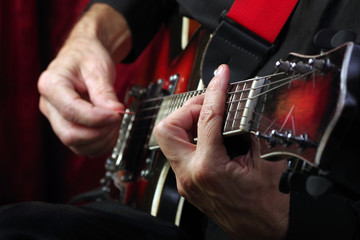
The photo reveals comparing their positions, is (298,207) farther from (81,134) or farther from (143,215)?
(81,134)

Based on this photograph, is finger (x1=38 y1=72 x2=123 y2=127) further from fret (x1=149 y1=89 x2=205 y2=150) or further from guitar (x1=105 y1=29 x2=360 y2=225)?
guitar (x1=105 y1=29 x2=360 y2=225)

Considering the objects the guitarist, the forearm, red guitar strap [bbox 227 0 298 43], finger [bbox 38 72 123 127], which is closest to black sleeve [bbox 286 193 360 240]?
the guitarist

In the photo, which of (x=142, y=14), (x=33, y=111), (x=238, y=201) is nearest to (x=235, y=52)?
(x=238, y=201)

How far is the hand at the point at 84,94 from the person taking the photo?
2.78 feet

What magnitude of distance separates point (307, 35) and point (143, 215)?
1.24ft

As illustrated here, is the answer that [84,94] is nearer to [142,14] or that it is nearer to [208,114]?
[142,14]

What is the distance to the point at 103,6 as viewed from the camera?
1136mm

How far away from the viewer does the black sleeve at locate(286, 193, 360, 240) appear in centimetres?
57

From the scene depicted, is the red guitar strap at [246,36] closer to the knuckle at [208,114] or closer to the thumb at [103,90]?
the knuckle at [208,114]

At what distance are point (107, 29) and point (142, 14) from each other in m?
0.10

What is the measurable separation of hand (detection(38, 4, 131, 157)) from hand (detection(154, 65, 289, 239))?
276mm

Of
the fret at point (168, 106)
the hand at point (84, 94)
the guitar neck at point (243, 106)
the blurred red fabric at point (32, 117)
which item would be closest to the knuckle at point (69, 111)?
the hand at point (84, 94)

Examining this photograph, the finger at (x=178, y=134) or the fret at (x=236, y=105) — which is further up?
the fret at (x=236, y=105)

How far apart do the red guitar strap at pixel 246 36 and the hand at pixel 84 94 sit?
246 millimetres
